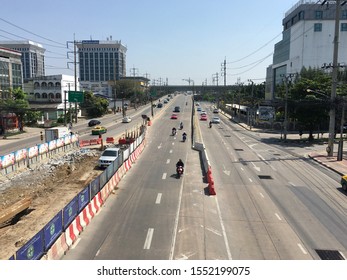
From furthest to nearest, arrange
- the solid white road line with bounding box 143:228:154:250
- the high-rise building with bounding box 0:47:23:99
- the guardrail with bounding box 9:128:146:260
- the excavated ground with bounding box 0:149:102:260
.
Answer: the high-rise building with bounding box 0:47:23:99 → the excavated ground with bounding box 0:149:102:260 → the solid white road line with bounding box 143:228:154:250 → the guardrail with bounding box 9:128:146:260

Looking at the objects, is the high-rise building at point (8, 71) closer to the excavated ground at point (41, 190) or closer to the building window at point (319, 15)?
the excavated ground at point (41, 190)

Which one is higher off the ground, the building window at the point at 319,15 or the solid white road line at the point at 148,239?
the building window at the point at 319,15

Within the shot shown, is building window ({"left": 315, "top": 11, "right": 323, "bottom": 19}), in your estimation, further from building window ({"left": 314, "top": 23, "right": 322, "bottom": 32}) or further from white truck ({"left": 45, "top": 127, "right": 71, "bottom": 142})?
white truck ({"left": 45, "top": 127, "right": 71, "bottom": 142})

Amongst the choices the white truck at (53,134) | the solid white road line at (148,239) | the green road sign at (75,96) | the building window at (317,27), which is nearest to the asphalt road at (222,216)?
the solid white road line at (148,239)

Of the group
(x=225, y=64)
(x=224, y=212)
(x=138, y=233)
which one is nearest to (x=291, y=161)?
(x=224, y=212)

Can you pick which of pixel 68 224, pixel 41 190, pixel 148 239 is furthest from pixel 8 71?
pixel 148 239

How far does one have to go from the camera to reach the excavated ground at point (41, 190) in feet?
59.1

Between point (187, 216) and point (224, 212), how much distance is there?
247 cm

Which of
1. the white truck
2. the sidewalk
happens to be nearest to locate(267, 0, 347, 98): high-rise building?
the sidewalk

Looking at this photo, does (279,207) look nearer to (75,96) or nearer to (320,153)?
(320,153)

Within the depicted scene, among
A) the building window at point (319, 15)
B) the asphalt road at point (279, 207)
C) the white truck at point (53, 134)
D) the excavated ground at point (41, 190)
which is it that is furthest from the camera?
the building window at point (319, 15)

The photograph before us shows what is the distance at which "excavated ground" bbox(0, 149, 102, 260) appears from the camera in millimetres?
18000

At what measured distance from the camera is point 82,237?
1645cm

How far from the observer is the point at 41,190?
89.4 feet
